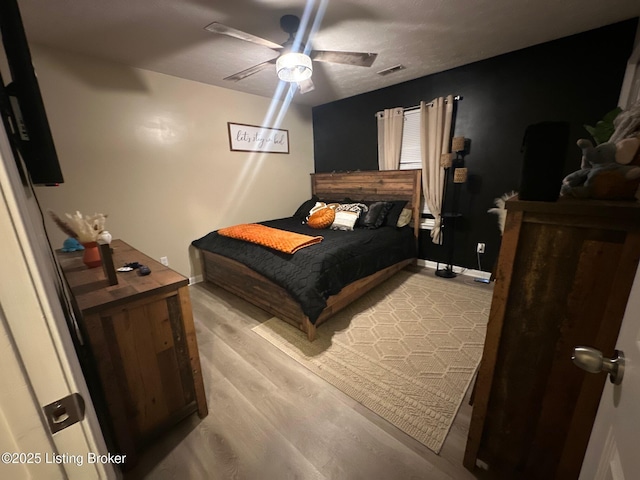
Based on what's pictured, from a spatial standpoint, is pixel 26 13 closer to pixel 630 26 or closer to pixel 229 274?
pixel 229 274

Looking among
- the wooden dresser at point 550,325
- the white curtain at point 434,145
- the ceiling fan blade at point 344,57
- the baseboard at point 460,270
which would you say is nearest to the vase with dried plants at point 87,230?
the ceiling fan blade at point 344,57

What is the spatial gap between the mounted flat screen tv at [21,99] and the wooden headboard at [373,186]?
3.32 m

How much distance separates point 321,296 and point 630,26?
329cm

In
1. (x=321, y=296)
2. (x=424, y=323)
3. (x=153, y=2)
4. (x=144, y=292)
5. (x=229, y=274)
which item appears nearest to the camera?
(x=144, y=292)

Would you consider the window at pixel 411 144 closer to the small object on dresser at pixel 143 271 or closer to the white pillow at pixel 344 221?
the white pillow at pixel 344 221

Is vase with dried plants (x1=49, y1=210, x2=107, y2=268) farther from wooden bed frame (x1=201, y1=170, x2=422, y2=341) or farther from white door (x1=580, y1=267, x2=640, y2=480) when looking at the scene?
white door (x1=580, y1=267, x2=640, y2=480)

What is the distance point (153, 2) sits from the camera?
162 cm

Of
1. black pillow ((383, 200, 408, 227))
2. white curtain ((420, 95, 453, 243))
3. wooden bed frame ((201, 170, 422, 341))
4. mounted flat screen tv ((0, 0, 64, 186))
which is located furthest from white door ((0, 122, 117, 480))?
white curtain ((420, 95, 453, 243))

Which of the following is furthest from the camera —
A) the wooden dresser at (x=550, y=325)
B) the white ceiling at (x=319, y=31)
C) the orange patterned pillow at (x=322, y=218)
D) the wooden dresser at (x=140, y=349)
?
the orange patterned pillow at (x=322, y=218)

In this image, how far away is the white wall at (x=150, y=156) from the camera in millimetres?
2266

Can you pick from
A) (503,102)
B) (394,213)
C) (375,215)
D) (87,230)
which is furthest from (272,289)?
(503,102)

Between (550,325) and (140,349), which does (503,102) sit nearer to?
(550,325)

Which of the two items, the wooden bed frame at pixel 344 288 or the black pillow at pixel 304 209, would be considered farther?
the black pillow at pixel 304 209

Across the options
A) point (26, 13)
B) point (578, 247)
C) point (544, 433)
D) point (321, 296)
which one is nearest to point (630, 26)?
point (578, 247)
